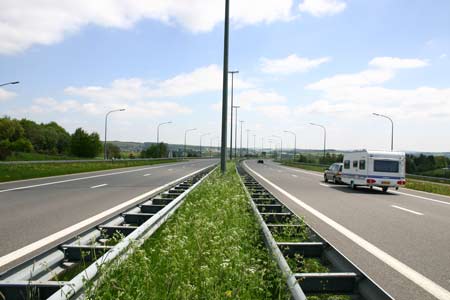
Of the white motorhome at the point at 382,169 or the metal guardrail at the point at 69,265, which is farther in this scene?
the white motorhome at the point at 382,169

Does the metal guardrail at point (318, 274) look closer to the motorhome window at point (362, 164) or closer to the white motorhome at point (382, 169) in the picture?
the white motorhome at point (382, 169)

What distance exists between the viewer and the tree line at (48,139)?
383ft

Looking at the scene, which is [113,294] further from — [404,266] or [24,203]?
[24,203]

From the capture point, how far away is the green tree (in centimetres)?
12875

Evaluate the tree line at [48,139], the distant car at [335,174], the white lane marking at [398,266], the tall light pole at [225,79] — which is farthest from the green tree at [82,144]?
the white lane marking at [398,266]

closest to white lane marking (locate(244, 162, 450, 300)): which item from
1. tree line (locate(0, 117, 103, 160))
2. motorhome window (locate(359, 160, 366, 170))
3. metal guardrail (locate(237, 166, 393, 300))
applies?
metal guardrail (locate(237, 166, 393, 300))

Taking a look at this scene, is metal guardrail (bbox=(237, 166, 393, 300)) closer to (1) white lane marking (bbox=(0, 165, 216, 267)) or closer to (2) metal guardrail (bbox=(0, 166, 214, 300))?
(2) metal guardrail (bbox=(0, 166, 214, 300))

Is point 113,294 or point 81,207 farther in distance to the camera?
point 81,207

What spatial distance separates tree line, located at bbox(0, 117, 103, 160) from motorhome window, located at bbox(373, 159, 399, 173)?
375 ft

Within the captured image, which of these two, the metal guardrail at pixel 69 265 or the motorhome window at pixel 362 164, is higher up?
the motorhome window at pixel 362 164

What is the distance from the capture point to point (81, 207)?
11.1 meters

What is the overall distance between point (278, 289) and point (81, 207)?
8637 millimetres

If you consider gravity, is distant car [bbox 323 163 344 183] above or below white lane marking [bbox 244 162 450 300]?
above

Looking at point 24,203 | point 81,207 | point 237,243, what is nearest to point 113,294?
point 237,243
